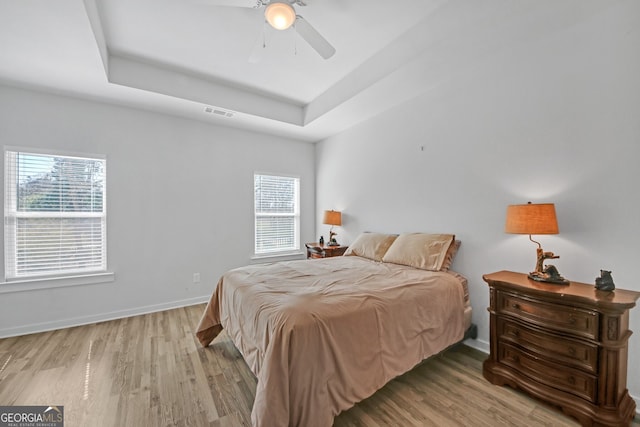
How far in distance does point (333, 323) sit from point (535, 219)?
1615mm

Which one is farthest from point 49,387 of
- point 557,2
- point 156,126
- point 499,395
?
point 557,2

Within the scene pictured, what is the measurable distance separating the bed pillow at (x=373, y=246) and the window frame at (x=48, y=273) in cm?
311

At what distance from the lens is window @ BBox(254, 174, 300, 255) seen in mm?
4387

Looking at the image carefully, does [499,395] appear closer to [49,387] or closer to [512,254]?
[512,254]

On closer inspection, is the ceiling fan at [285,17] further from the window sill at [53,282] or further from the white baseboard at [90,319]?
the white baseboard at [90,319]

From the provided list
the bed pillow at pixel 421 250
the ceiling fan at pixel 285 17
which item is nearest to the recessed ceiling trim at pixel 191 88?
the ceiling fan at pixel 285 17

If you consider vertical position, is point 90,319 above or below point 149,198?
below

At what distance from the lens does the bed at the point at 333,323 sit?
4.46 feet

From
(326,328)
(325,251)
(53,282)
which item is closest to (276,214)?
(325,251)

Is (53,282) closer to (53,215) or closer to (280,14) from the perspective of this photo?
(53,215)

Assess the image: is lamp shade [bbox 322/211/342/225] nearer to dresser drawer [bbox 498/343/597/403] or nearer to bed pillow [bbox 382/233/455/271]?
bed pillow [bbox 382/233/455/271]

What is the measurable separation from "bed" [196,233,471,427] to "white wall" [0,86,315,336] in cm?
155

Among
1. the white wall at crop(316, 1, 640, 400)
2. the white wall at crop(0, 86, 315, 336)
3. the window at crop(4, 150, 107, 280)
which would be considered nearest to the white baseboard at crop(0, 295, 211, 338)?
the white wall at crop(0, 86, 315, 336)

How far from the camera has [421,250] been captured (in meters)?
2.65
